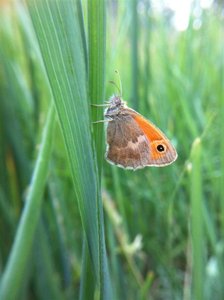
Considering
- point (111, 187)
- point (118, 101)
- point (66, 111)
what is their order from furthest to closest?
point (111, 187)
point (118, 101)
point (66, 111)

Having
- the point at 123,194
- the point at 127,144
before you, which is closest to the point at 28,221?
the point at 127,144

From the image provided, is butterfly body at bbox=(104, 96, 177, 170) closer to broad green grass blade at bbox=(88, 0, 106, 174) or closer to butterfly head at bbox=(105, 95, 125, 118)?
butterfly head at bbox=(105, 95, 125, 118)

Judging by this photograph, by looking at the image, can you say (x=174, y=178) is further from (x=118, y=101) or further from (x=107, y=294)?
(x=107, y=294)

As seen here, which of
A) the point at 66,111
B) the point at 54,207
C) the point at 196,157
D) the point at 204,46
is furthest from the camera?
the point at 204,46

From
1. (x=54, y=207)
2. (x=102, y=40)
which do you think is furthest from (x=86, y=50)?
(x=54, y=207)

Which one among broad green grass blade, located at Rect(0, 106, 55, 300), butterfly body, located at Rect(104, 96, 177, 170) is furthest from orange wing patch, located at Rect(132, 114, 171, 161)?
broad green grass blade, located at Rect(0, 106, 55, 300)
